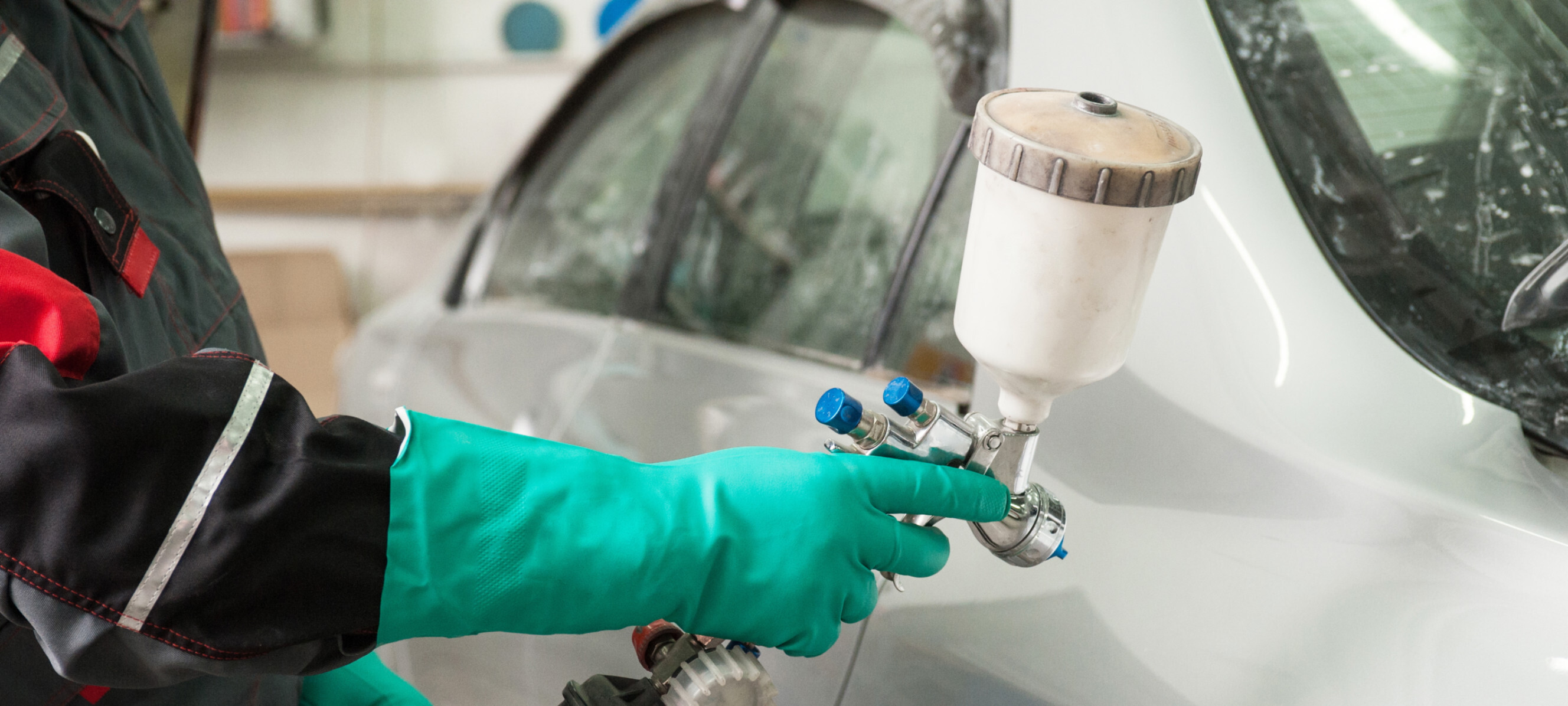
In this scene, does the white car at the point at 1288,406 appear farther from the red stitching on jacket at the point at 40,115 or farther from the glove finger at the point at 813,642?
the red stitching on jacket at the point at 40,115

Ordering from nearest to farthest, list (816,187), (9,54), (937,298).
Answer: (9,54), (937,298), (816,187)

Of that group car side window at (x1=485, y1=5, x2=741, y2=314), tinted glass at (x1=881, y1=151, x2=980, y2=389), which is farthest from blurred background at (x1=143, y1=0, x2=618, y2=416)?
tinted glass at (x1=881, y1=151, x2=980, y2=389)

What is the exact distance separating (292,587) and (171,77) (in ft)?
10.7

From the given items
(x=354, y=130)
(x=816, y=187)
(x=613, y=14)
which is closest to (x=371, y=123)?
(x=354, y=130)

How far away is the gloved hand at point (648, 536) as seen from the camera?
80 centimetres

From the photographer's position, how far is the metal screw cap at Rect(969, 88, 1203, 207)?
670 mm

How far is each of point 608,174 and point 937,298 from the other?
104 cm

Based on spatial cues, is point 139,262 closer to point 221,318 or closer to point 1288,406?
point 221,318

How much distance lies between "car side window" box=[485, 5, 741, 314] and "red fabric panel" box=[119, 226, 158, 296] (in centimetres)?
87

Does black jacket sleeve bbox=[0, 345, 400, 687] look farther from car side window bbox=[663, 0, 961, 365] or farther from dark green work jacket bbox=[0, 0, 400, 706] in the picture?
car side window bbox=[663, 0, 961, 365]

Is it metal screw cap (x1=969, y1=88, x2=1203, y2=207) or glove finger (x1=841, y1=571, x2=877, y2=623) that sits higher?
metal screw cap (x1=969, y1=88, x2=1203, y2=207)

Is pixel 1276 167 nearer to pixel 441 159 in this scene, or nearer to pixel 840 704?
pixel 840 704

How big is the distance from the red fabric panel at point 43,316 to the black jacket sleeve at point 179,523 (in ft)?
0.19

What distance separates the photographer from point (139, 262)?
107 centimetres
